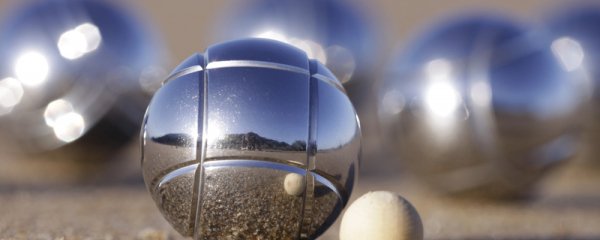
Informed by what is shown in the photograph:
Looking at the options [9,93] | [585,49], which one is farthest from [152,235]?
[585,49]

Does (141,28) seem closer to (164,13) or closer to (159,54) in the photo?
(159,54)

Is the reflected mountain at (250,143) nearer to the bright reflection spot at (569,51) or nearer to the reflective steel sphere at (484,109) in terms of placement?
the reflective steel sphere at (484,109)

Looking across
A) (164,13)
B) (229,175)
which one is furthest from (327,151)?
(164,13)

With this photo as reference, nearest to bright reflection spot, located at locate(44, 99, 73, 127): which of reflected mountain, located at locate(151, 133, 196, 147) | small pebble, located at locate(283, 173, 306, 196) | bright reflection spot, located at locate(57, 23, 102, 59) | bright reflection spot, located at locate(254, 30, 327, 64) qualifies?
bright reflection spot, located at locate(57, 23, 102, 59)

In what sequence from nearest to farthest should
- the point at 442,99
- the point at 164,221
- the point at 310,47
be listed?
1. the point at 164,221
2. the point at 442,99
3. the point at 310,47

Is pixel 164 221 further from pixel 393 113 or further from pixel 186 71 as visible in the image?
pixel 393 113

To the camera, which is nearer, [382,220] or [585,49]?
[382,220]
